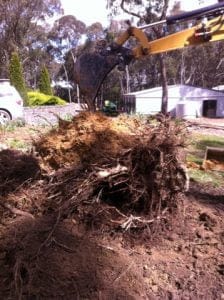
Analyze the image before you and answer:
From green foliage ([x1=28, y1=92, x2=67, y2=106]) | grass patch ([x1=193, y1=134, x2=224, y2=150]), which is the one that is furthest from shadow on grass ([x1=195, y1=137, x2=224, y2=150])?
green foliage ([x1=28, y1=92, x2=67, y2=106])

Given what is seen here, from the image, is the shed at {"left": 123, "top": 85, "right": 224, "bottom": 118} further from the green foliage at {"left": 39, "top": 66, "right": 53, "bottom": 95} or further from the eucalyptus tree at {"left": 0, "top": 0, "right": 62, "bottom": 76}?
the eucalyptus tree at {"left": 0, "top": 0, "right": 62, "bottom": 76}

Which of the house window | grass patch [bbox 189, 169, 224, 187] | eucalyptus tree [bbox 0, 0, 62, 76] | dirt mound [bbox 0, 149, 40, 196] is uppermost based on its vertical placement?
eucalyptus tree [bbox 0, 0, 62, 76]

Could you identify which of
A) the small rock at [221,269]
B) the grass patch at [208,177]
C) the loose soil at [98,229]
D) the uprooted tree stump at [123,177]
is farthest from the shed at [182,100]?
the small rock at [221,269]

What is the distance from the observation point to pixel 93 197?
4254 millimetres

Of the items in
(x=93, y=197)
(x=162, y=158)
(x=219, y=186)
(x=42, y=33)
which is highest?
(x=42, y=33)

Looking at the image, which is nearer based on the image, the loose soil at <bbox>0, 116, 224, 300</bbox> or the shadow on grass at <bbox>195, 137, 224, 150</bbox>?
the loose soil at <bbox>0, 116, 224, 300</bbox>

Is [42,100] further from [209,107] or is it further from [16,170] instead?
[16,170]

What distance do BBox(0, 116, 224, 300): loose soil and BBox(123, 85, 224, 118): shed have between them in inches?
969

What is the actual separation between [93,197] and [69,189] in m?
0.27

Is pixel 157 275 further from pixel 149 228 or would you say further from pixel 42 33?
pixel 42 33

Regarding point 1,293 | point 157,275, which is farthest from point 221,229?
point 1,293

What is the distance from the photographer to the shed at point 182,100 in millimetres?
29672

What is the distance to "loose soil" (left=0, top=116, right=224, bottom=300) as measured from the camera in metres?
3.35

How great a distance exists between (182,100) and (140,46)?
955 inches
